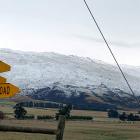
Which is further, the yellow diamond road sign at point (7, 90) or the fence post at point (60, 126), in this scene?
the fence post at point (60, 126)

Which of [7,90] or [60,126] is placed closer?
[7,90]

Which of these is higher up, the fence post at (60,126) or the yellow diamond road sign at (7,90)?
the yellow diamond road sign at (7,90)

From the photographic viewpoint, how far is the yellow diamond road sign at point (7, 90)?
1316 cm

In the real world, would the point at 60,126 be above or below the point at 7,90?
below

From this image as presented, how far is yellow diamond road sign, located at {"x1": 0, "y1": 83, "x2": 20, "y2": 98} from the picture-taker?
1316 cm

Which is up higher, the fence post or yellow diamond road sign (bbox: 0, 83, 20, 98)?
yellow diamond road sign (bbox: 0, 83, 20, 98)

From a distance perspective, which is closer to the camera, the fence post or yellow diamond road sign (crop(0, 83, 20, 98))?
yellow diamond road sign (crop(0, 83, 20, 98))

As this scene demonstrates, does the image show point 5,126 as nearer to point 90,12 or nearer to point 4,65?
point 4,65

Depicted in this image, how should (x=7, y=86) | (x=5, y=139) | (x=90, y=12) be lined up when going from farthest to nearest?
(x=5, y=139), (x=90, y=12), (x=7, y=86)

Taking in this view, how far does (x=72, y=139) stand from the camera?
72.4 metres

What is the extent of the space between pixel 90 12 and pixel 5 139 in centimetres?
4772

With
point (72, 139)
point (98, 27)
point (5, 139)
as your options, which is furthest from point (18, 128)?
point (72, 139)

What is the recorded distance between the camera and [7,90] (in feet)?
43.8

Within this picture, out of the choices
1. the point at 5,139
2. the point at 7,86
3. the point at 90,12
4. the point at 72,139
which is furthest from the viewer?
the point at 72,139
